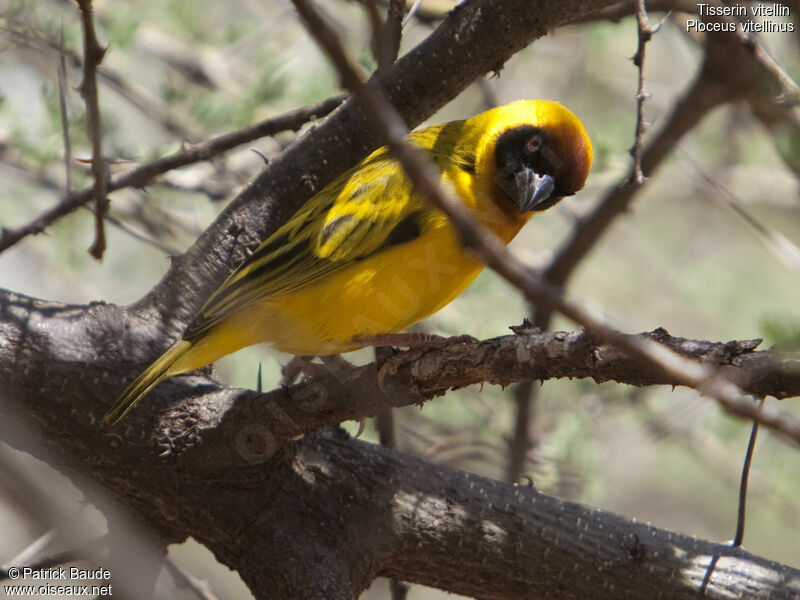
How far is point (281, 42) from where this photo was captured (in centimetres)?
728

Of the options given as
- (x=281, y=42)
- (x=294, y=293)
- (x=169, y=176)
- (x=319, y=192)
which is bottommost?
(x=294, y=293)

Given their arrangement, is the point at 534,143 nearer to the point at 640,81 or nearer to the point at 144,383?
the point at 640,81

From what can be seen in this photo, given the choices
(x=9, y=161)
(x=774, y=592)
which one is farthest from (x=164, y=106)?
(x=774, y=592)

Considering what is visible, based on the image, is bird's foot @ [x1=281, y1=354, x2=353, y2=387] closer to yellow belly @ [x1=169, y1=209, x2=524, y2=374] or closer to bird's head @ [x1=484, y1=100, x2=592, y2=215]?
yellow belly @ [x1=169, y1=209, x2=524, y2=374]

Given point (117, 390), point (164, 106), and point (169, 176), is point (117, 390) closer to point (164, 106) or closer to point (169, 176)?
point (169, 176)

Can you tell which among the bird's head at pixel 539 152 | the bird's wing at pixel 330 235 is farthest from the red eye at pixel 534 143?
the bird's wing at pixel 330 235

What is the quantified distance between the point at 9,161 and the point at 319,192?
7.89 ft

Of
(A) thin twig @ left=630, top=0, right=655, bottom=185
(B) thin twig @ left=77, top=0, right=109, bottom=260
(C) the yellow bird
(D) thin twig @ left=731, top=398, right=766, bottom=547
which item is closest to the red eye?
(C) the yellow bird

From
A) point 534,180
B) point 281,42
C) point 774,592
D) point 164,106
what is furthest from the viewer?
point 281,42

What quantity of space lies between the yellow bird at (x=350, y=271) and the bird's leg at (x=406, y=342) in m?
0.05

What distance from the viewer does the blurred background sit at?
4836mm

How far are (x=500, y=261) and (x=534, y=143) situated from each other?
2721 mm

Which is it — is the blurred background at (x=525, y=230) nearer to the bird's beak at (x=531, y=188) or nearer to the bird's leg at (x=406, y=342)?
the bird's beak at (x=531, y=188)

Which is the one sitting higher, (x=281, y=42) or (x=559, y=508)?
(x=281, y=42)
